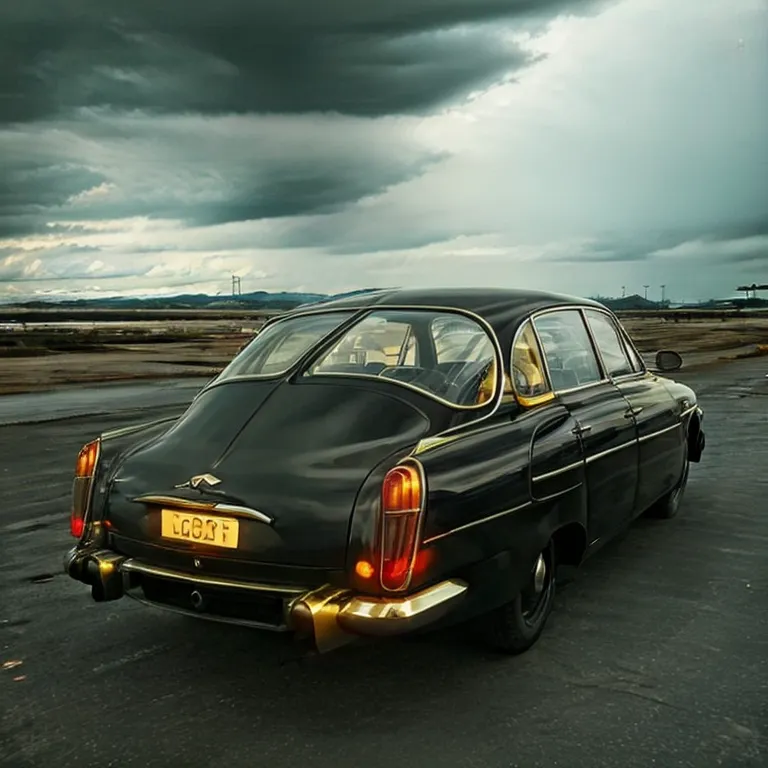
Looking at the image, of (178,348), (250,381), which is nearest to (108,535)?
(250,381)

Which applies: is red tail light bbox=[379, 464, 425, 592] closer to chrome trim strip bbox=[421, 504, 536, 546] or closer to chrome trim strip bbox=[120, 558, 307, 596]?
chrome trim strip bbox=[421, 504, 536, 546]

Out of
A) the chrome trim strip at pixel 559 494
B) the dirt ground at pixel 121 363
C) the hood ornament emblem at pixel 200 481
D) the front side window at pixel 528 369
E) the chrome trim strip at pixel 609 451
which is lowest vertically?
the dirt ground at pixel 121 363

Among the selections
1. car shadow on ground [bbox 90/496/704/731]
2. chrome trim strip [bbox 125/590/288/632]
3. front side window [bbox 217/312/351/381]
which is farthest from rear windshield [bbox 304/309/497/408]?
chrome trim strip [bbox 125/590/288/632]

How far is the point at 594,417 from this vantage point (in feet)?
16.1

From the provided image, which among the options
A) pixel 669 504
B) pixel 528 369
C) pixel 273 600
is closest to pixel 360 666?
pixel 273 600

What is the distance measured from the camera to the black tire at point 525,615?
4.04 metres

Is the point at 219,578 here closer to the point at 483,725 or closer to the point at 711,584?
the point at 483,725

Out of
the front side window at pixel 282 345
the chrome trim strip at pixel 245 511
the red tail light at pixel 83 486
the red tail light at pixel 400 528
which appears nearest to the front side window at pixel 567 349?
the front side window at pixel 282 345

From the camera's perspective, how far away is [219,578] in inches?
145

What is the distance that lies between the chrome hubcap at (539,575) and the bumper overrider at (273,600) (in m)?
0.71

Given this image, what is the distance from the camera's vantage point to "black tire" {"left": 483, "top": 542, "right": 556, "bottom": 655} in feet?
13.2

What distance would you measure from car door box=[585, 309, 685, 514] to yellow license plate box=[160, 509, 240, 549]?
266 centimetres

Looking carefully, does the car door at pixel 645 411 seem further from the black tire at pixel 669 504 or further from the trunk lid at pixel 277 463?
the trunk lid at pixel 277 463

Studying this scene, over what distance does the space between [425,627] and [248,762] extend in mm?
804
